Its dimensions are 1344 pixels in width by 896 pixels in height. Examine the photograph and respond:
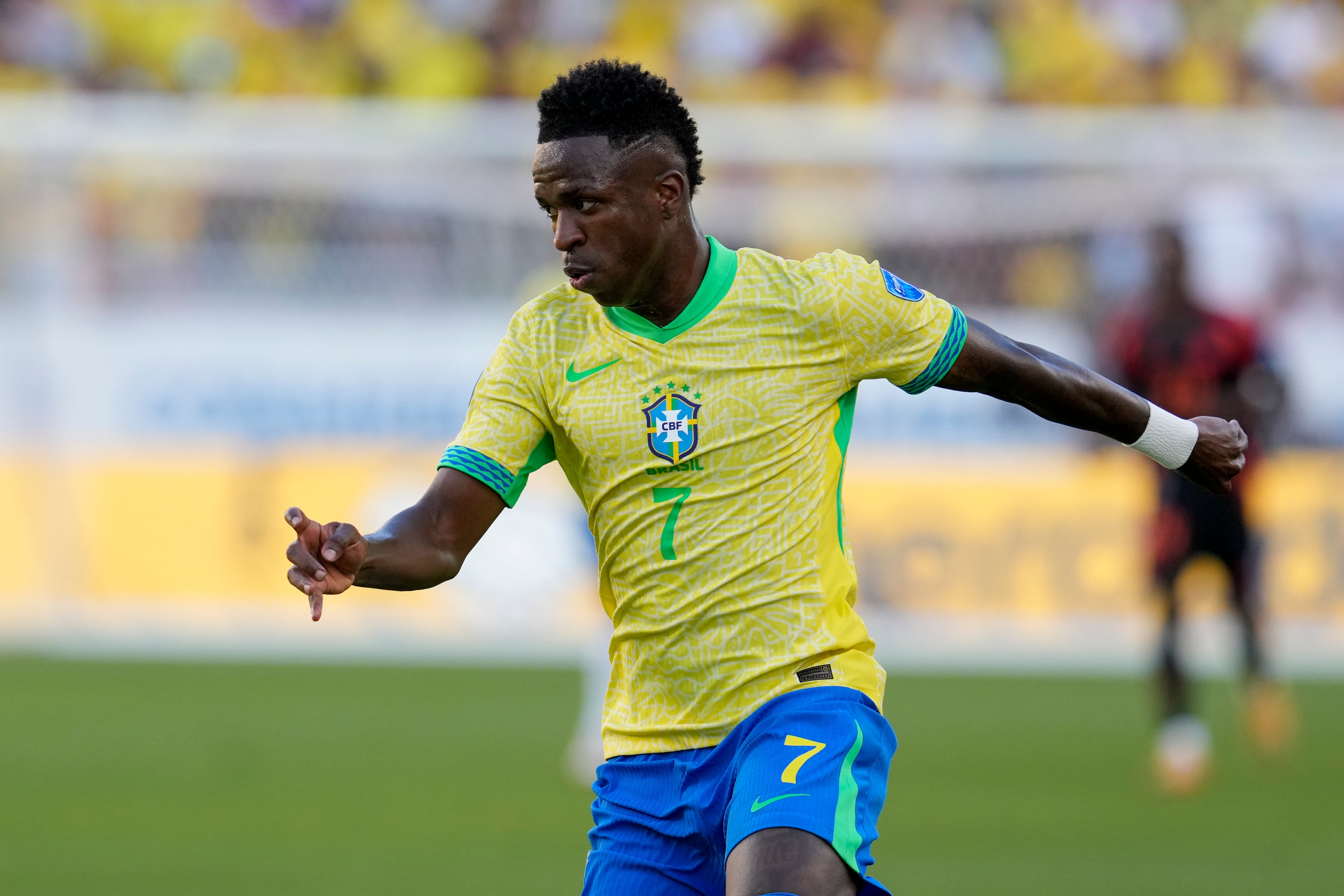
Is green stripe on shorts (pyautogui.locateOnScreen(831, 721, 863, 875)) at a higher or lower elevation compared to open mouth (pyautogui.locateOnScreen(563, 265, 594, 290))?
lower

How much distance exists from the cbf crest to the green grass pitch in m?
3.56

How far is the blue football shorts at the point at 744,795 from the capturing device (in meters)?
3.85

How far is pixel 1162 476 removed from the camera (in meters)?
9.96

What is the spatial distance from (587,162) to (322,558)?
97 centimetres

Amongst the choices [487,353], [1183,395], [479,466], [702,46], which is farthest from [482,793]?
[702,46]

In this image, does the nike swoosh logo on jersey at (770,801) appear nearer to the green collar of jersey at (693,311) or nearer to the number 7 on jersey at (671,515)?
the number 7 on jersey at (671,515)

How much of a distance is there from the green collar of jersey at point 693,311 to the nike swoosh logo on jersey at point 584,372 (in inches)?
3.1

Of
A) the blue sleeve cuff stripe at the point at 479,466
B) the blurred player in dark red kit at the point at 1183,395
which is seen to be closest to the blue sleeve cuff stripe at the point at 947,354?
the blue sleeve cuff stripe at the point at 479,466

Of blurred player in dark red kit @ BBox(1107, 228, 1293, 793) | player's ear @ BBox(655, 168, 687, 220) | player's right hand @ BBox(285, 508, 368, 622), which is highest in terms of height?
blurred player in dark red kit @ BBox(1107, 228, 1293, 793)

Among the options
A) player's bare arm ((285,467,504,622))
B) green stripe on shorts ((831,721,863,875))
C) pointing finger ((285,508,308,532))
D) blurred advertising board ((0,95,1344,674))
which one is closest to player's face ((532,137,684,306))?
player's bare arm ((285,467,504,622))

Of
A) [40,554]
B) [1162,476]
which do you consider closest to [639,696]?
[1162,476]

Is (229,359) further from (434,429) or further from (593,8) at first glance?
(593,8)

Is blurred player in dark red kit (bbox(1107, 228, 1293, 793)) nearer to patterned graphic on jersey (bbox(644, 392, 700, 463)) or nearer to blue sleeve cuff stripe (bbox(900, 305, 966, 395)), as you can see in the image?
blue sleeve cuff stripe (bbox(900, 305, 966, 395))

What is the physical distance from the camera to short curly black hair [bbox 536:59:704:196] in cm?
406
